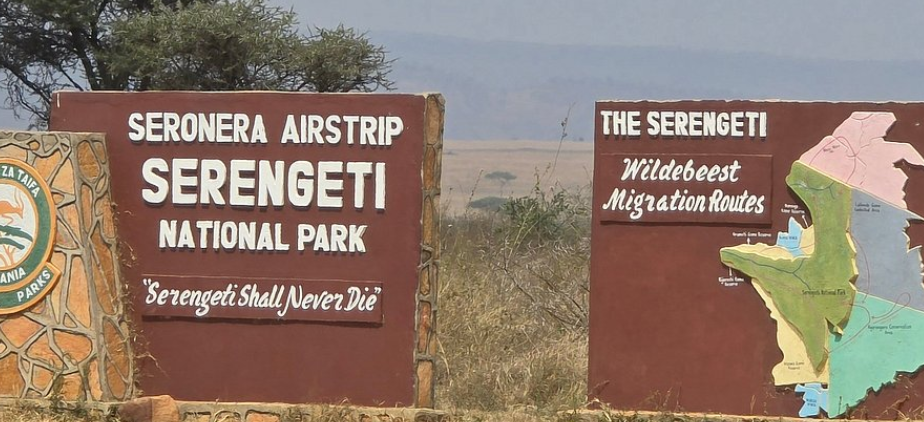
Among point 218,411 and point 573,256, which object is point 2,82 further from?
point 218,411

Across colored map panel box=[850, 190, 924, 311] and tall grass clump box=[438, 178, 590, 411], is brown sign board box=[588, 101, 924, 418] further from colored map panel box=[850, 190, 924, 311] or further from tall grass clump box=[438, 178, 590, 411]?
tall grass clump box=[438, 178, 590, 411]

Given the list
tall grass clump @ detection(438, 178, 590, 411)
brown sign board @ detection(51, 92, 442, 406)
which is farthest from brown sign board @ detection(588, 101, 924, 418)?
brown sign board @ detection(51, 92, 442, 406)

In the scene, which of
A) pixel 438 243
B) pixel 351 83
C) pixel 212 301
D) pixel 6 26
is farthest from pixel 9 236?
pixel 6 26

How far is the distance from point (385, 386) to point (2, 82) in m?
20.0

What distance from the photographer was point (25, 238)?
28.2 feet

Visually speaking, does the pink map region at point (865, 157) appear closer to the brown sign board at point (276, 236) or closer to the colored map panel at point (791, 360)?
the colored map panel at point (791, 360)

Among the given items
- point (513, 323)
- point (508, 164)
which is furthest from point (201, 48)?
point (508, 164)

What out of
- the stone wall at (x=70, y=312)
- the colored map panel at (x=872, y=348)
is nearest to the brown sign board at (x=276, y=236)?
the stone wall at (x=70, y=312)

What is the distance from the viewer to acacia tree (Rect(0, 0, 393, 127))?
22.2m

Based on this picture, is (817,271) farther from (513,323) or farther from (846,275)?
(513,323)

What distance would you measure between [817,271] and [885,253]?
0.44 metres

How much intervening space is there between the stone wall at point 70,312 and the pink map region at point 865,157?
14.8 ft

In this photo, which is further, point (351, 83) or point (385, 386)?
point (351, 83)

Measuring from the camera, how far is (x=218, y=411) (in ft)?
28.6
